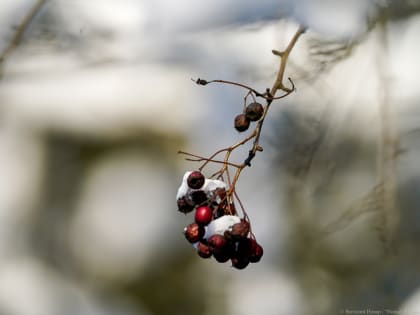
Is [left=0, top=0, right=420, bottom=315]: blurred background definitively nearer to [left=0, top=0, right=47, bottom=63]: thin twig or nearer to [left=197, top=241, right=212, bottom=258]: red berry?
[left=0, top=0, right=47, bottom=63]: thin twig

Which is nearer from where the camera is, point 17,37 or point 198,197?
point 198,197

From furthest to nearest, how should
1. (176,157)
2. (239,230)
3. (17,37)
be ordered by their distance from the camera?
(176,157) < (17,37) < (239,230)

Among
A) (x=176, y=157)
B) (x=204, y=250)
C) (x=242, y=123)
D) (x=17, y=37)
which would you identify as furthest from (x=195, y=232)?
(x=176, y=157)

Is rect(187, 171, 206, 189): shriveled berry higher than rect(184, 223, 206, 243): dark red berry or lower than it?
higher

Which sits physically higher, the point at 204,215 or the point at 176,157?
the point at 176,157

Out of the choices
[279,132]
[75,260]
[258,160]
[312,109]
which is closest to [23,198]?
[75,260]

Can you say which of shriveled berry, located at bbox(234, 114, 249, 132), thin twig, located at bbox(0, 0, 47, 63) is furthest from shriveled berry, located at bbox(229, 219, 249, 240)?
thin twig, located at bbox(0, 0, 47, 63)

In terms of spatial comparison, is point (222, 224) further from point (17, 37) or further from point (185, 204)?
point (17, 37)
